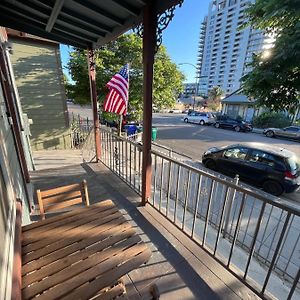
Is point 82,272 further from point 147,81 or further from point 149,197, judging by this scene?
point 147,81

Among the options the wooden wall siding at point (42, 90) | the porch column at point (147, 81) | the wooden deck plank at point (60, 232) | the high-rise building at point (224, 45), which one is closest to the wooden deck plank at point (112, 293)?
the wooden deck plank at point (60, 232)

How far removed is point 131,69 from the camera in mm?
7672

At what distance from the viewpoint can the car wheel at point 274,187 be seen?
587cm

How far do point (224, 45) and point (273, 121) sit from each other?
68054 millimetres

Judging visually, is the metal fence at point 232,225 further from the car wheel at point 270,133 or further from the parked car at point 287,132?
the car wheel at point 270,133

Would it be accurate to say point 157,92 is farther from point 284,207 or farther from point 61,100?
point 284,207

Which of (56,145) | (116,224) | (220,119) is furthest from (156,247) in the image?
(220,119)

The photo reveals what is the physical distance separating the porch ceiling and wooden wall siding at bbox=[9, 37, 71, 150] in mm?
3134

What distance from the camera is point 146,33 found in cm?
234

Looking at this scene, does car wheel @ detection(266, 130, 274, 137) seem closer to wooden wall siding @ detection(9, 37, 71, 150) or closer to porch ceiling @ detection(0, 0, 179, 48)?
wooden wall siding @ detection(9, 37, 71, 150)

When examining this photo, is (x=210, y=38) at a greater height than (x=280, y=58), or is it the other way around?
(x=210, y=38)

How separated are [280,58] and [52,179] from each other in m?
4.61

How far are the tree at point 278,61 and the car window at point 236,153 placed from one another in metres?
2.93


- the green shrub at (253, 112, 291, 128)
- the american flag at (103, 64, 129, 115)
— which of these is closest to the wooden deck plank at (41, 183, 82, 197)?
the american flag at (103, 64, 129, 115)
